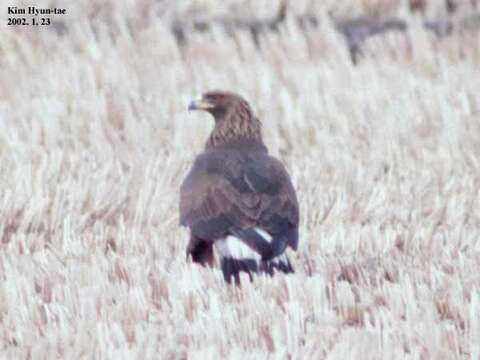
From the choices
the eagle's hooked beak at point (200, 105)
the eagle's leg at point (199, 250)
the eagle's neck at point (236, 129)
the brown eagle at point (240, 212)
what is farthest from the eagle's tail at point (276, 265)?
the eagle's hooked beak at point (200, 105)

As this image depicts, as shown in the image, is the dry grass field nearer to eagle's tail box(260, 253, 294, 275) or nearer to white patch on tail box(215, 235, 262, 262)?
eagle's tail box(260, 253, 294, 275)

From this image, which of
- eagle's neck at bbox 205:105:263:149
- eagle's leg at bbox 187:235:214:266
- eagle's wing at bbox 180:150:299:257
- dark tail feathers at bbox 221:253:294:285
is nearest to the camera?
dark tail feathers at bbox 221:253:294:285

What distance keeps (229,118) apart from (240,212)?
105 centimetres

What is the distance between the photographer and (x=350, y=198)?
7.64 metres

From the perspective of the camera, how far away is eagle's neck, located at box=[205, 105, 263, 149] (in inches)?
286

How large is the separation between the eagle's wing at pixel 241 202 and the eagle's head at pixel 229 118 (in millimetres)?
517

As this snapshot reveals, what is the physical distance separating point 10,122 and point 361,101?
2.05 m

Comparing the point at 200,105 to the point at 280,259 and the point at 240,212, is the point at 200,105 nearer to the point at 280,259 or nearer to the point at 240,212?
the point at 240,212

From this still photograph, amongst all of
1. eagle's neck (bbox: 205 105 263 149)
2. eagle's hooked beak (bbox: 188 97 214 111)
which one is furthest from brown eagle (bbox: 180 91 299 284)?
eagle's hooked beak (bbox: 188 97 214 111)

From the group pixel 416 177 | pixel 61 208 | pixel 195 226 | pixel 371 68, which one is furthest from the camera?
pixel 371 68

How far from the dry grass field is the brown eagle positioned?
0.13 meters

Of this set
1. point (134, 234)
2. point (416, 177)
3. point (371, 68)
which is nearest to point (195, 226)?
point (134, 234)

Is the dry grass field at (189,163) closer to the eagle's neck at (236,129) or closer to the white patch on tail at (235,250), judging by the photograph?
the white patch on tail at (235,250)

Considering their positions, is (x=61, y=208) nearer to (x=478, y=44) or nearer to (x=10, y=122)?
(x=10, y=122)
